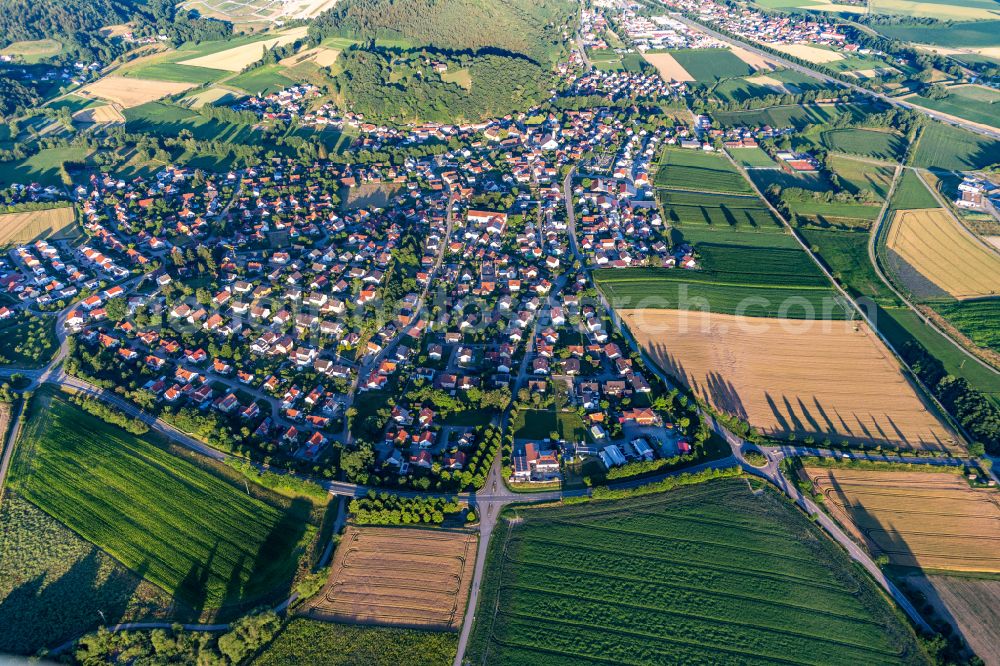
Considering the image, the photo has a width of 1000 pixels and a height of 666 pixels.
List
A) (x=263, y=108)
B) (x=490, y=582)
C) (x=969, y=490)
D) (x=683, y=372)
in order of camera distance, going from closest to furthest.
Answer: (x=490, y=582) < (x=969, y=490) < (x=683, y=372) < (x=263, y=108)

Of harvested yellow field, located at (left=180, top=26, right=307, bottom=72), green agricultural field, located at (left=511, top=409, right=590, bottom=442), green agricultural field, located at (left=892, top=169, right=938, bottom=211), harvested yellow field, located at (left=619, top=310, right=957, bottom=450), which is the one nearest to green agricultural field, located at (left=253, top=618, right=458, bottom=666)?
green agricultural field, located at (left=511, top=409, right=590, bottom=442)

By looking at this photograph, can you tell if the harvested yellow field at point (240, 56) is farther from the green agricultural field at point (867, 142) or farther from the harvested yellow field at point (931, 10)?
the harvested yellow field at point (931, 10)

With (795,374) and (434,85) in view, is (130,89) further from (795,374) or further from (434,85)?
(795,374)

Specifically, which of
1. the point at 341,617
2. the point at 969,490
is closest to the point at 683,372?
the point at 969,490

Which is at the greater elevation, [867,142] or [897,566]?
[867,142]

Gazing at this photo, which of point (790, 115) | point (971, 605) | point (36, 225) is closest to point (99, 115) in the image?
point (36, 225)

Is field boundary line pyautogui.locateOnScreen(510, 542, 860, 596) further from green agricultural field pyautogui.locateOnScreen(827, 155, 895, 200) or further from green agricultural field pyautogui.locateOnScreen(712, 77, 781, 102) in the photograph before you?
green agricultural field pyautogui.locateOnScreen(712, 77, 781, 102)

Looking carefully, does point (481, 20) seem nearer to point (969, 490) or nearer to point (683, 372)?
point (683, 372)
